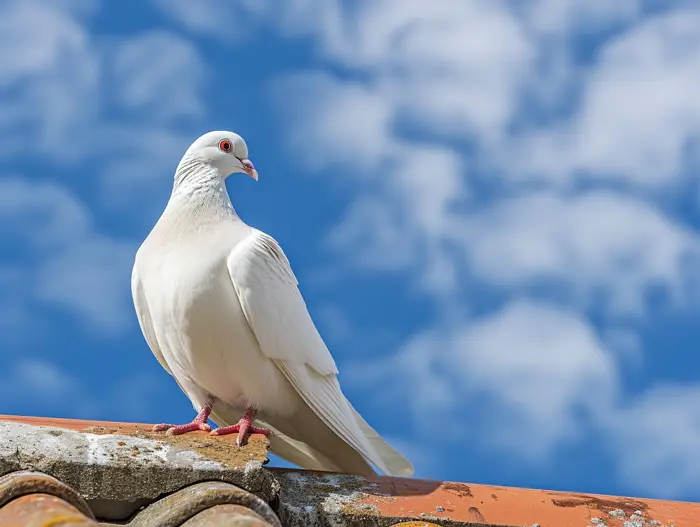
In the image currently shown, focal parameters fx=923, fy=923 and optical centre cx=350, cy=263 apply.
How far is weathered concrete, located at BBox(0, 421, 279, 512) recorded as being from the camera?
3.27m

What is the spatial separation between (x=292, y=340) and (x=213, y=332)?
42cm

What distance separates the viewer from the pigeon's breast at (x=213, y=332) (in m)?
4.58

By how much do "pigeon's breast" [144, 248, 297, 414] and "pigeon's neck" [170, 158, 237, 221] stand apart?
40 centimetres

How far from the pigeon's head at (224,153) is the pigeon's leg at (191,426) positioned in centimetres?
142

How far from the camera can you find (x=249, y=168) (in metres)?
5.49

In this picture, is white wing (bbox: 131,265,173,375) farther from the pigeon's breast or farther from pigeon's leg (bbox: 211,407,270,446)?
pigeon's leg (bbox: 211,407,270,446)

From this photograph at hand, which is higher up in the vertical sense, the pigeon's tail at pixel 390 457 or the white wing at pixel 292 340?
the white wing at pixel 292 340

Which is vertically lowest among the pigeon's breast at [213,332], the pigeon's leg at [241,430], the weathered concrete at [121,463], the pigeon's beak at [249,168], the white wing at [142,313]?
the weathered concrete at [121,463]

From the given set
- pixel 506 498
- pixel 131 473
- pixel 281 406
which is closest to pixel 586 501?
pixel 506 498

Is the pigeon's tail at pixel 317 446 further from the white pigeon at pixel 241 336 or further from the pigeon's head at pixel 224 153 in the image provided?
the pigeon's head at pixel 224 153

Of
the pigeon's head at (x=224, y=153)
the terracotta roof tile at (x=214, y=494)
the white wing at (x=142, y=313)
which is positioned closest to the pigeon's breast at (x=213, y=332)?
the white wing at (x=142, y=313)

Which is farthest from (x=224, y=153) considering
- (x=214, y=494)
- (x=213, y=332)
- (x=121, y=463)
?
(x=214, y=494)

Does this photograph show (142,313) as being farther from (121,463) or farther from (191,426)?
(121,463)

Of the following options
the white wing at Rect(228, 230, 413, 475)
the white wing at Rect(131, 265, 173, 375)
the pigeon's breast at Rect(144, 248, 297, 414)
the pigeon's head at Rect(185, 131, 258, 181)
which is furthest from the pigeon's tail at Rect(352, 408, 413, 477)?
the pigeon's head at Rect(185, 131, 258, 181)
